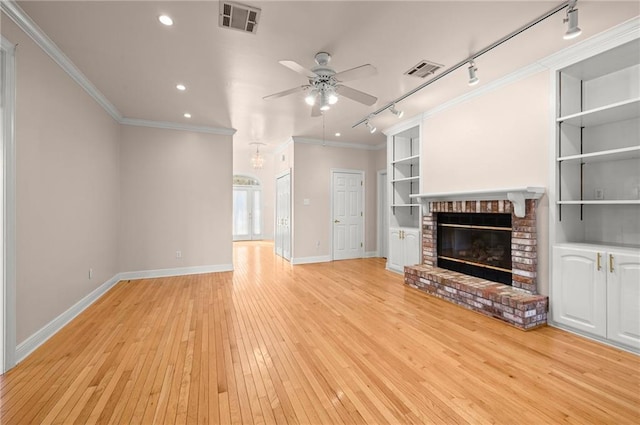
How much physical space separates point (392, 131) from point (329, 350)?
449 cm

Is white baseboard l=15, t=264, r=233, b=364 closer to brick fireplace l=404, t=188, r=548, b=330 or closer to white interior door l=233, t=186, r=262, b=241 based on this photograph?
brick fireplace l=404, t=188, r=548, b=330

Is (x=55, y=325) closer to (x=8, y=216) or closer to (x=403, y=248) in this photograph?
(x=8, y=216)

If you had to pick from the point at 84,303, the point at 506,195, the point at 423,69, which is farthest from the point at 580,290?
the point at 84,303

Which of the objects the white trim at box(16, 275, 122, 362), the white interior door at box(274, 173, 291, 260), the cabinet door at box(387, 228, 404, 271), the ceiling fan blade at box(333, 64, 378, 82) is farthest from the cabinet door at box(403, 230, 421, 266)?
the white trim at box(16, 275, 122, 362)

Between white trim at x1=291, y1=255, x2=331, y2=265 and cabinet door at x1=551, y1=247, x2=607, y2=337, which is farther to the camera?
white trim at x1=291, y1=255, x2=331, y2=265

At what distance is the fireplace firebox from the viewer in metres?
3.60

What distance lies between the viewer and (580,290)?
2.78 m

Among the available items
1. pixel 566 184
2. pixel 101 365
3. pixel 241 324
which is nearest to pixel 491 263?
pixel 566 184

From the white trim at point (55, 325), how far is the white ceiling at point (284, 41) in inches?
110

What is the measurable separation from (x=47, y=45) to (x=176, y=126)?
264 centimetres

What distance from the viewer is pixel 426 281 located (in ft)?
13.5

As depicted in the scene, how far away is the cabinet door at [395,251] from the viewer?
17.7ft

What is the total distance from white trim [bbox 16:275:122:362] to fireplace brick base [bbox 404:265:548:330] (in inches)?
176

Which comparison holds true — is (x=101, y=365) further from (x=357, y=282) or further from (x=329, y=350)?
(x=357, y=282)
